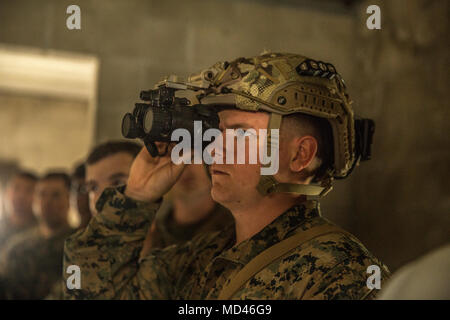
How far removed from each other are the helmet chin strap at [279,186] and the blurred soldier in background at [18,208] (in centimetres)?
168

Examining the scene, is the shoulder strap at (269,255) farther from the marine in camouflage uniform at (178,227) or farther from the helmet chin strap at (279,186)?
the marine in camouflage uniform at (178,227)

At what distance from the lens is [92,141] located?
9.90 feet

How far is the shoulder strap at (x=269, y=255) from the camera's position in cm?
111

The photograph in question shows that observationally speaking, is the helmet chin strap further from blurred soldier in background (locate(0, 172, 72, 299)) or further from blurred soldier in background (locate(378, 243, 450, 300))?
blurred soldier in background (locate(0, 172, 72, 299))

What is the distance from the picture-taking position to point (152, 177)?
1.30m

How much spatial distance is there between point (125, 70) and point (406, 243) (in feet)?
5.50

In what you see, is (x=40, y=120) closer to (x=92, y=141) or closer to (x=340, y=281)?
(x=92, y=141)

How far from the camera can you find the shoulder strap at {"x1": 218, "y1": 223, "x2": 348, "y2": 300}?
1105mm

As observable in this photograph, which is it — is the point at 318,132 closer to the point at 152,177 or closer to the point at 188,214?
the point at 152,177

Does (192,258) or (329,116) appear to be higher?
(329,116)

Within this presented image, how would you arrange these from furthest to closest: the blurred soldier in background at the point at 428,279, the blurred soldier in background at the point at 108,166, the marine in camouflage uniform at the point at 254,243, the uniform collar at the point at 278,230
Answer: the blurred soldier in background at the point at 108,166, the uniform collar at the point at 278,230, the marine in camouflage uniform at the point at 254,243, the blurred soldier in background at the point at 428,279

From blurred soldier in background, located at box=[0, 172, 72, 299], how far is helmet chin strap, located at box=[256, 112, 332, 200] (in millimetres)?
626

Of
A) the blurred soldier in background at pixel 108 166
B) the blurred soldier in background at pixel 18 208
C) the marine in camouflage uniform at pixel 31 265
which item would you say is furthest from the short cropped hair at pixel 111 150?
the blurred soldier in background at pixel 18 208

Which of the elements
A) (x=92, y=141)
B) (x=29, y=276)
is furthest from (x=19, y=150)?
(x=29, y=276)
